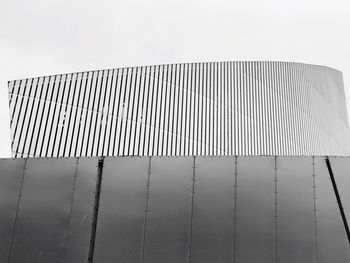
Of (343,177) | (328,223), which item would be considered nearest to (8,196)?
(328,223)

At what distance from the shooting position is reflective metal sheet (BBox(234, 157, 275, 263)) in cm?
738

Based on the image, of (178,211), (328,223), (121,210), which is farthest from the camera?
(121,210)

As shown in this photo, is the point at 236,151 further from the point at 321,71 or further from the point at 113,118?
the point at 321,71

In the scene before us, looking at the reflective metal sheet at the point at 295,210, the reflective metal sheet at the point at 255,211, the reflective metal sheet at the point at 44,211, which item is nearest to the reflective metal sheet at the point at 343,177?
the reflective metal sheet at the point at 295,210

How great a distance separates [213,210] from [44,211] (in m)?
2.99

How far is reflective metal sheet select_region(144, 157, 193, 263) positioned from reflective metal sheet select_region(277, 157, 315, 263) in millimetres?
1545

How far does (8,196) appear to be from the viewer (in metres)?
8.29

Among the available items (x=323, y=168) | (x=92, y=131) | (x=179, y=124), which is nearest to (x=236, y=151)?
(x=179, y=124)

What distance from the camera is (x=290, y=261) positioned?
729 cm

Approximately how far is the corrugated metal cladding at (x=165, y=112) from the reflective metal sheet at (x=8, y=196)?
47.5 ft

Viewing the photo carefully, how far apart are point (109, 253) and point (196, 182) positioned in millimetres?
1907

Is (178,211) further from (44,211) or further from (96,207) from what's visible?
(44,211)

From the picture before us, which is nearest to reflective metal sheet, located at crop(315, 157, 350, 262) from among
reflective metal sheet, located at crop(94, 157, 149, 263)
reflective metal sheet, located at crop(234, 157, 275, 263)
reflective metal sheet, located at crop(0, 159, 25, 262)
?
reflective metal sheet, located at crop(234, 157, 275, 263)

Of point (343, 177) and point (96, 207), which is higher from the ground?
point (343, 177)
